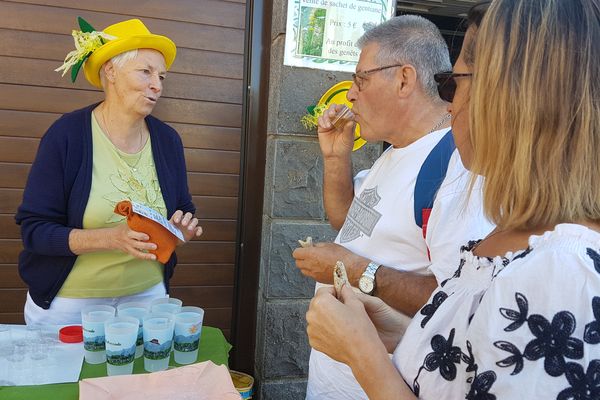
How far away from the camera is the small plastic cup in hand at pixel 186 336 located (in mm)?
1539

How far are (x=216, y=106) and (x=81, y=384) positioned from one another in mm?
1980

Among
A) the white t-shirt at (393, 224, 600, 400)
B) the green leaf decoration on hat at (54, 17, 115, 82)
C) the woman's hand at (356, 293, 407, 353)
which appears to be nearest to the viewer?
the white t-shirt at (393, 224, 600, 400)

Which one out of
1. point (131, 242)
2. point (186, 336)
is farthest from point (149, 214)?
point (186, 336)

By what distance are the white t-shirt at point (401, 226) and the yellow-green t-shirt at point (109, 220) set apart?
83cm

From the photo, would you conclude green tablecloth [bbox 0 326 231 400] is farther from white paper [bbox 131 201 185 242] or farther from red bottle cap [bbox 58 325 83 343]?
white paper [bbox 131 201 185 242]

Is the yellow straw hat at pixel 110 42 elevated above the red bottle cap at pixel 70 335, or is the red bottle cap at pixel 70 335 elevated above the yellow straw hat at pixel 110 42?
the yellow straw hat at pixel 110 42

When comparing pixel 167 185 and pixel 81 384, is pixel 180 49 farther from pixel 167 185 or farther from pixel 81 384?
pixel 81 384

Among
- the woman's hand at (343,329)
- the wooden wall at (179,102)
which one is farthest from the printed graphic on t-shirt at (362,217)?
the wooden wall at (179,102)

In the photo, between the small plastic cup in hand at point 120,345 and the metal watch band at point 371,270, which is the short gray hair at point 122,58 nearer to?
the small plastic cup in hand at point 120,345

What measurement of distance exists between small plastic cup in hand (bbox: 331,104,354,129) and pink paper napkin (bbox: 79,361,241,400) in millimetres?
1211

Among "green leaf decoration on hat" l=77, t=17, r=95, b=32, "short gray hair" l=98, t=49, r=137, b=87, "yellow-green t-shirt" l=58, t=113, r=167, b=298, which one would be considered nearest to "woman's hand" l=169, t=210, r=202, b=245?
"yellow-green t-shirt" l=58, t=113, r=167, b=298

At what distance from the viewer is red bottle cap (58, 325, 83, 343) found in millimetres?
1639

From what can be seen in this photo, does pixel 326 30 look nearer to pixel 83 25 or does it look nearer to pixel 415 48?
pixel 415 48

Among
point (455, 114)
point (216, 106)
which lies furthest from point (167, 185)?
point (455, 114)
